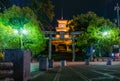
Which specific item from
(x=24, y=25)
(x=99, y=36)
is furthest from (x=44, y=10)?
(x=24, y=25)

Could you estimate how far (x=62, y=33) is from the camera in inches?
3378

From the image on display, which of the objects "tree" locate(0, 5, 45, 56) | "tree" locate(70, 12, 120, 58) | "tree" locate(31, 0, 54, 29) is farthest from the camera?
"tree" locate(70, 12, 120, 58)

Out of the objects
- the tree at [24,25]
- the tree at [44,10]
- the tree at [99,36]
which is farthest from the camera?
the tree at [99,36]

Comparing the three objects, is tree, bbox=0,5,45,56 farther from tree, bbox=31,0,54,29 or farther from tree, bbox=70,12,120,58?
tree, bbox=70,12,120,58

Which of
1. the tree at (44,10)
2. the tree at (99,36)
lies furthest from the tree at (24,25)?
the tree at (99,36)

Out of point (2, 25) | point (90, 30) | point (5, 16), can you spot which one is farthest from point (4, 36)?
point (90, 30)

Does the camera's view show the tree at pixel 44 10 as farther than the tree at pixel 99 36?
No

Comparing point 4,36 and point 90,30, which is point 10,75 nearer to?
point 4,36

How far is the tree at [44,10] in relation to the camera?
76.5 metres

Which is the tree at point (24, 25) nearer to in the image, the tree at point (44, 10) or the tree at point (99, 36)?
the tree at point (44, 10)

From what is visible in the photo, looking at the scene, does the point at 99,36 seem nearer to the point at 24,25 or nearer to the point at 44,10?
the point at 44,10

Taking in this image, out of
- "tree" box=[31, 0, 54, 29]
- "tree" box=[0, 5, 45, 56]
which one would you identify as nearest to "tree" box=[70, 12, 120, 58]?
"tree" box=[31, 0, 54, 29]

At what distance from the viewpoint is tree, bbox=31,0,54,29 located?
76.5 m

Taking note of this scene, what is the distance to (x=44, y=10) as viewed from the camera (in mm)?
80250
